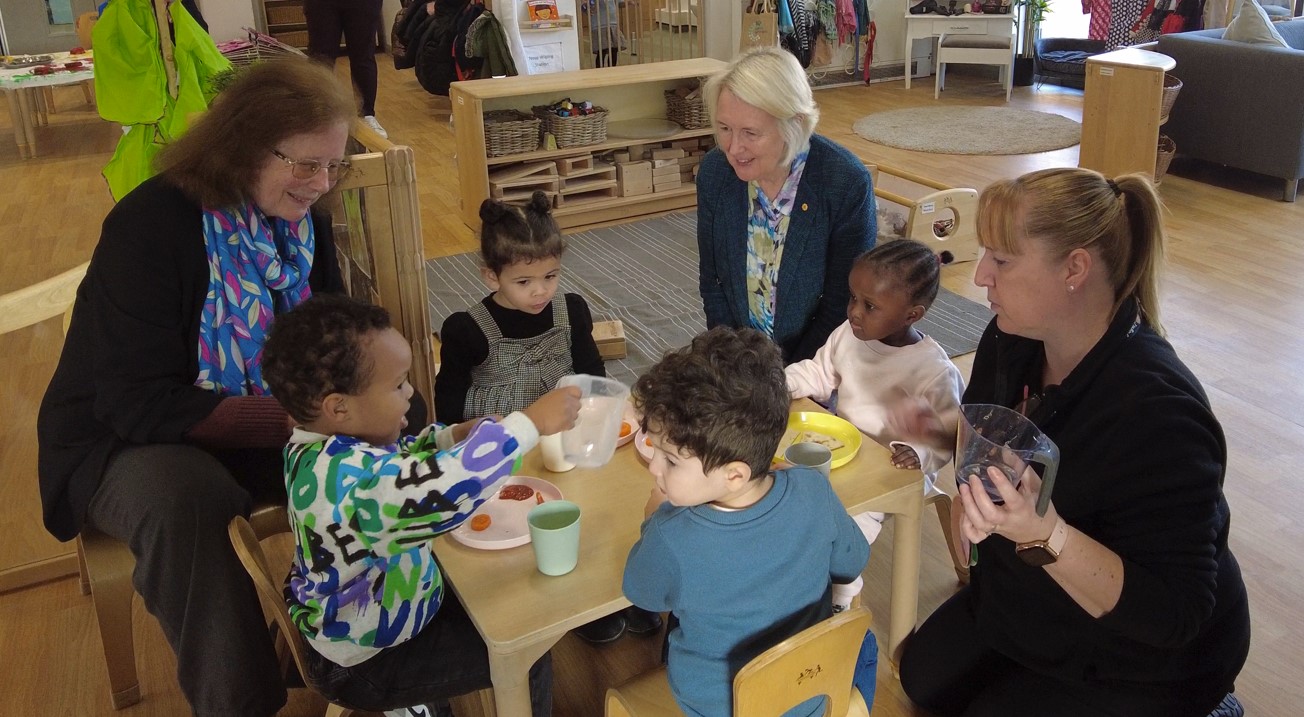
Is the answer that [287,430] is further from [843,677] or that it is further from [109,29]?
[109,29]

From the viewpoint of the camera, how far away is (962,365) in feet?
11.7

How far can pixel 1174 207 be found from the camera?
529 centimetres

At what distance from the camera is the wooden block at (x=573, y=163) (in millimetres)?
5074

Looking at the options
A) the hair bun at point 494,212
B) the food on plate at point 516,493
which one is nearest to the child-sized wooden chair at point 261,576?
the food on plate at point 516,493

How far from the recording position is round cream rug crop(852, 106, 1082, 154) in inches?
252

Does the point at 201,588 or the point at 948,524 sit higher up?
the point at 201,588

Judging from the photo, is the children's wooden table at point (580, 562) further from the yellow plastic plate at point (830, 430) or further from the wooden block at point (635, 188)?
the wooden block at point (635, 188)

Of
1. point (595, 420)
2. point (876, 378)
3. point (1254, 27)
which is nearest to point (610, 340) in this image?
point (876, 378)

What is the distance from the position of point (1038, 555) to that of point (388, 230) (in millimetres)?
1516

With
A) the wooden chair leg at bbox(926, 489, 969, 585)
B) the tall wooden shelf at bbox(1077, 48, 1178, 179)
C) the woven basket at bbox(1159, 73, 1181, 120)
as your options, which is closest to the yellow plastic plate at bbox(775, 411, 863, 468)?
the wooden chair leg at bbox(926, 489, 969, 585)

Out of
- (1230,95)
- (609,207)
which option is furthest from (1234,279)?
(609,207)

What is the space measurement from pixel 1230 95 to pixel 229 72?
503cm

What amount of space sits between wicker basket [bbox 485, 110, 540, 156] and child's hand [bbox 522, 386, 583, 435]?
3.51 meters

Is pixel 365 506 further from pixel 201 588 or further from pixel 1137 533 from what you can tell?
pixel 1137 533
